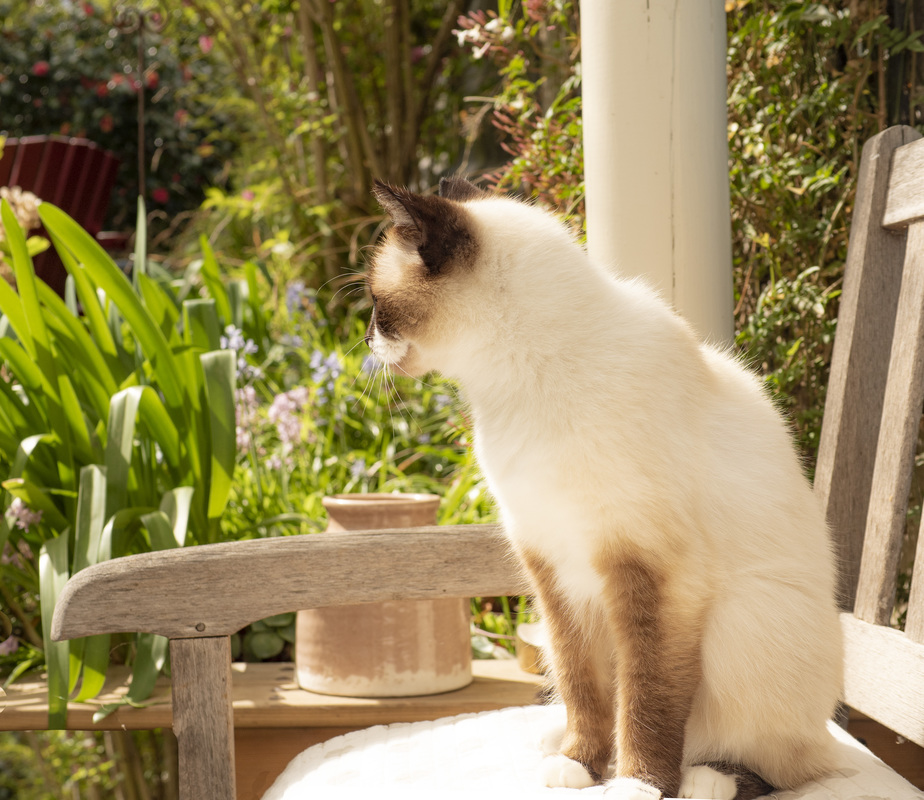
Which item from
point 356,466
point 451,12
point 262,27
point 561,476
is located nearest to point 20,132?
point 262,27

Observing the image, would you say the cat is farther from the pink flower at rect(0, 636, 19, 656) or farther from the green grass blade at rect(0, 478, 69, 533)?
the pink flower at rect(0, 636, 19, 656)

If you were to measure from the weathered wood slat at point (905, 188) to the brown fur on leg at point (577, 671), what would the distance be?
713 mm

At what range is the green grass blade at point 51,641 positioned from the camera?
5.10 feet

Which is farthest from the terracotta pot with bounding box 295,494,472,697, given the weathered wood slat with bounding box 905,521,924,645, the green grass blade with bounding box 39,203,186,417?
the weathered wood slat with bounding box 905,521,924,645

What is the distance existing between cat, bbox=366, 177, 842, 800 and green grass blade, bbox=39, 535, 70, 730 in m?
0.95

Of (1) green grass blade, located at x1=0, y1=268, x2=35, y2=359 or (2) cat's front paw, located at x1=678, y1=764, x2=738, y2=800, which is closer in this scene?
(2) cat's front paw, located at x1=678, y1=764, x2=738, y2=800

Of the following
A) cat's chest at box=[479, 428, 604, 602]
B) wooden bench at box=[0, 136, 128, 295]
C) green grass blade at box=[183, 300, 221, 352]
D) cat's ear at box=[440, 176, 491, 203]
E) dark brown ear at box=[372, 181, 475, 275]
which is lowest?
cat's chest at box=[479, 428, 604, 602]

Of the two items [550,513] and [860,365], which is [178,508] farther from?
[860,365]

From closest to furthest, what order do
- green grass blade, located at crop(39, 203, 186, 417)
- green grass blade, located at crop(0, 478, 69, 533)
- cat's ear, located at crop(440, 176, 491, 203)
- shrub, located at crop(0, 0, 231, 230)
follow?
cat's ear, located at crop(440, 176, 491, 203) < green grass blade, located at crop(0, 478, 69, 533) < green grass blade, located at crop(39, 203, 186, 417) < shrub, located at crop(0, 0, 231, 230)

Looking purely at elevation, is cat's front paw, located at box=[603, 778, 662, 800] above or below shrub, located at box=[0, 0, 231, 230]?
→ below

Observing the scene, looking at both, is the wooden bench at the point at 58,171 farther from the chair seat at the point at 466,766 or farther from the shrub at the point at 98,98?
the chair seat at the point at 466,766

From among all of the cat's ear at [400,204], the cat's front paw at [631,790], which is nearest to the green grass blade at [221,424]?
the cat's ear at [400,204]

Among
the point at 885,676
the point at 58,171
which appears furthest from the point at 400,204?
the point at 58,171

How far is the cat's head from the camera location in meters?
1.06
